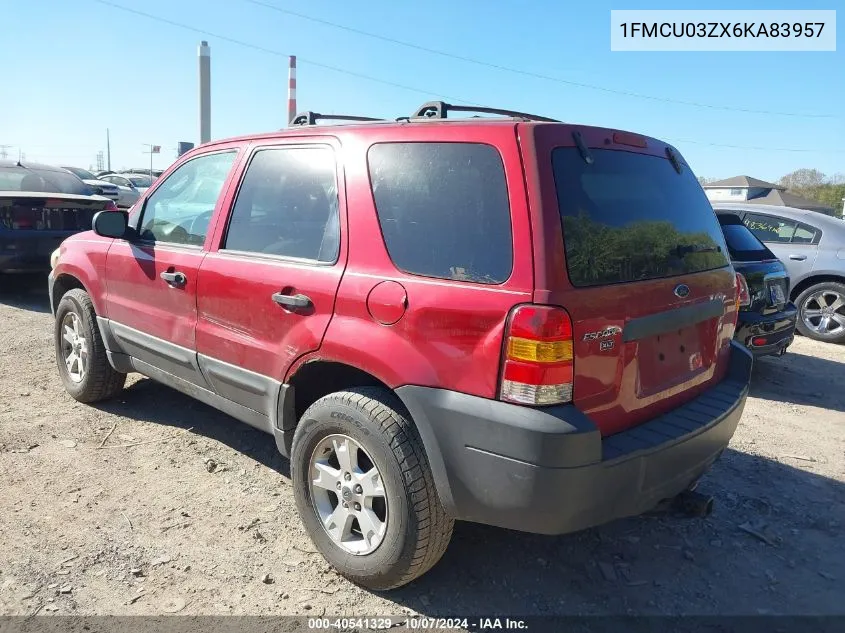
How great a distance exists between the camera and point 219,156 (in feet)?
11.5

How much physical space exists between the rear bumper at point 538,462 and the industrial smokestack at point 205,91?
643 inches

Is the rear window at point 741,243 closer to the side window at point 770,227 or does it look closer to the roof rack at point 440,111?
the side window at point 770,227

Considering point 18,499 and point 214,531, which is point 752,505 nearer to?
point 214,531

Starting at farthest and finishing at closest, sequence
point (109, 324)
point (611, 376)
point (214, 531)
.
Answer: point (109, 324) → point (214, 531) → point (611, 376)

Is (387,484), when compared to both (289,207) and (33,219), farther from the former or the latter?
(33,219)

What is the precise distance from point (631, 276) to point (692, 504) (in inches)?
40.9

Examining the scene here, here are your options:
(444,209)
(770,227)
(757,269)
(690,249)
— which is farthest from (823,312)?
(444,209)

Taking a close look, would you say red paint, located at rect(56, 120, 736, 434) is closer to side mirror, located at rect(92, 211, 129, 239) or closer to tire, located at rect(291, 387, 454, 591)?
tire, located at rect(291, 387, 454, 591)

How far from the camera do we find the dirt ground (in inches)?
102

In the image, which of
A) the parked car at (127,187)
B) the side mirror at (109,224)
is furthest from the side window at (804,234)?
the parked car at (127,187)

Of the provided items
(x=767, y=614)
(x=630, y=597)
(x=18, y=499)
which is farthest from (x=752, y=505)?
(x=18, y=499)

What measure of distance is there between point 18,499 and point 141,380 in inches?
73.8

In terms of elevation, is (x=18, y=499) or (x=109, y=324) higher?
(x=109, y=324)

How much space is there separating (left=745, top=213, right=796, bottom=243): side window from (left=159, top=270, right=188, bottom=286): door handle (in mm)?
6818
